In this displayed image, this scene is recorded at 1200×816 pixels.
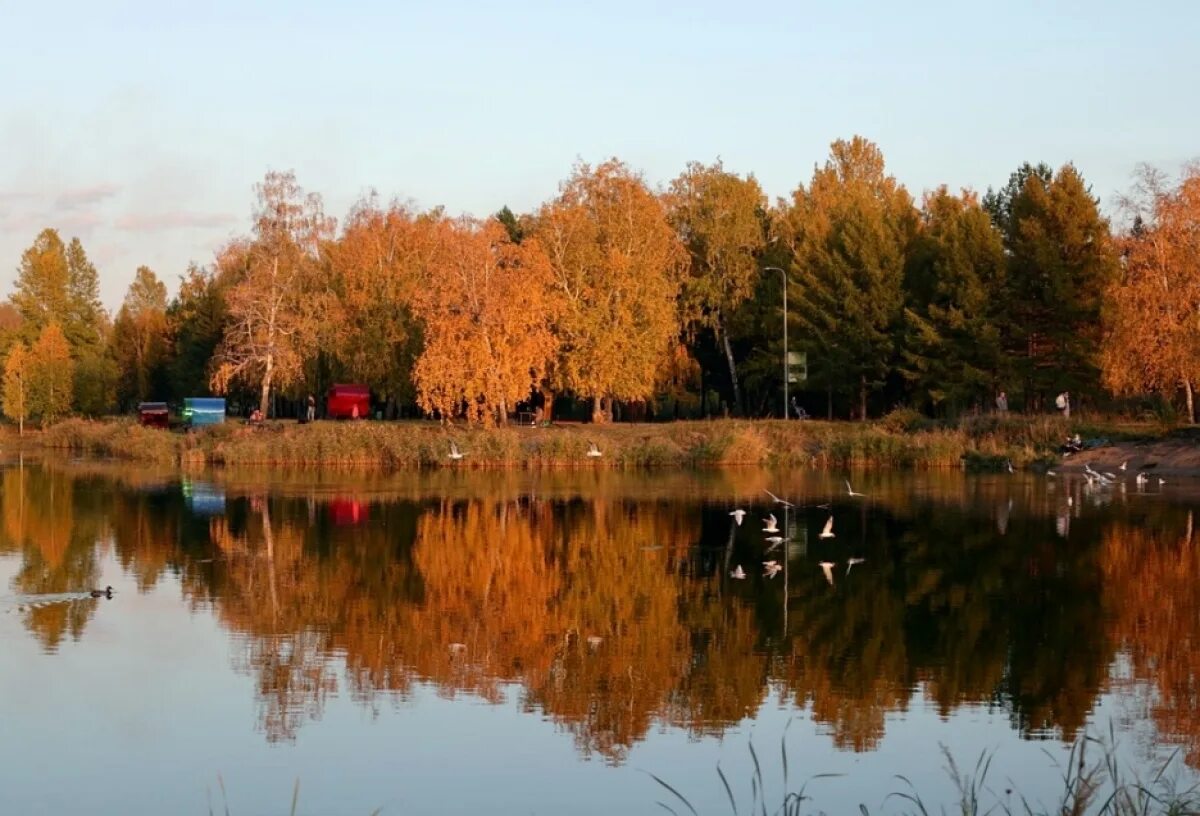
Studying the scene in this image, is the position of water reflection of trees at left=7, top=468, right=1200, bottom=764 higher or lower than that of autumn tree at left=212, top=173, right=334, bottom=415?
lower

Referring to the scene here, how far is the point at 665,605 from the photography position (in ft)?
75.1

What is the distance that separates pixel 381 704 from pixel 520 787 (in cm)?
358

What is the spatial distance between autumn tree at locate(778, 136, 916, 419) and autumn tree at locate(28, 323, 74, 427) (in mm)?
45124

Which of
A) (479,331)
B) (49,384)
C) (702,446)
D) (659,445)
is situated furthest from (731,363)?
(49,384)

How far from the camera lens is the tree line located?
193ft

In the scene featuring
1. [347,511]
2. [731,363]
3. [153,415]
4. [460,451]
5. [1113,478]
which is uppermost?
[731,363]

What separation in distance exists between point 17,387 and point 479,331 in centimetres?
4041

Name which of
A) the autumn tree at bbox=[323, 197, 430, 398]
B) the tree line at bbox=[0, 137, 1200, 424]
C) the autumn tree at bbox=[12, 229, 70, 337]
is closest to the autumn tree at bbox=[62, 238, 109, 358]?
the autumn tree at bbox=[12, 229, 70, 337]

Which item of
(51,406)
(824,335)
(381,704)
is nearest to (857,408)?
(824,335)

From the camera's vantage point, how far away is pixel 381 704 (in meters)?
16.3

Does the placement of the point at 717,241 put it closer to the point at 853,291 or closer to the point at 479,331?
the point at 853,291

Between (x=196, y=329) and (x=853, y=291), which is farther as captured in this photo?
(x=196, y=329)

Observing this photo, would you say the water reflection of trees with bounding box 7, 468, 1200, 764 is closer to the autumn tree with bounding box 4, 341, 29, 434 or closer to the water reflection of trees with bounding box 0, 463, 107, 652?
the water reflection of trees with bounding box 0, 463, 107, 652

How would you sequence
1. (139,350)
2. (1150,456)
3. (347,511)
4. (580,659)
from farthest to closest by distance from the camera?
(139,350), (1150,456), (347,511), (580,659)
